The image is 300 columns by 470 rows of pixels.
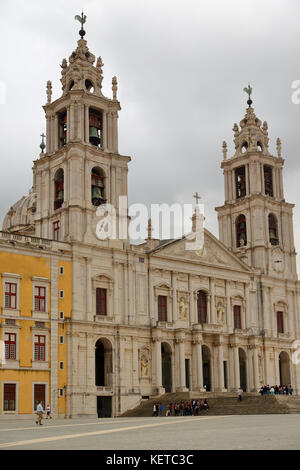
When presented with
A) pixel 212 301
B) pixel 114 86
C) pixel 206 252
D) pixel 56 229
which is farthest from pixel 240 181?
pixel 56 229

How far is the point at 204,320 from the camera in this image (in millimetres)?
57219

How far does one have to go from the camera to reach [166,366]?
5466 cm

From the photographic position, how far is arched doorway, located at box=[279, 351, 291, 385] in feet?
206

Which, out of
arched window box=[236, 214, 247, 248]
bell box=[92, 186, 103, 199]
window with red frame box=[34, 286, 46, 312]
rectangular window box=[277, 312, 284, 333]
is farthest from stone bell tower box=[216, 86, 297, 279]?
window with red frame box=[34, 286, 46, 312]

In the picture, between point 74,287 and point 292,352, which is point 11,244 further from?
point 292,352

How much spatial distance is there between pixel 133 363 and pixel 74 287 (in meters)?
7.45

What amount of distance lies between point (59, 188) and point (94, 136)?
491 centimetres

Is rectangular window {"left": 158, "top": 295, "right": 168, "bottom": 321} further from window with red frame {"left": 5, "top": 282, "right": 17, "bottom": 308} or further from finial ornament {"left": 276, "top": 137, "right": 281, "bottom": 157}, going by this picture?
finial ornament {"left": 276, "top": 137, "right": 281, "bottom": 157}

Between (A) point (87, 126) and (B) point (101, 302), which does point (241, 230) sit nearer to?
(A) point (87, 126)

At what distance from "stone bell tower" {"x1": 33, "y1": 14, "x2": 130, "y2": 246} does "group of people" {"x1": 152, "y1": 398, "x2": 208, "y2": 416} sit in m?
12.8

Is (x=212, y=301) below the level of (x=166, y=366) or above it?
above

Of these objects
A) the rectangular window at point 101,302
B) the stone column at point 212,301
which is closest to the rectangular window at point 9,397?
the rectangular window at point 101,302

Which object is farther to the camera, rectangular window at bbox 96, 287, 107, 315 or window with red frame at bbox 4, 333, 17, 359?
rectangular window at bbox 96, 287, 107, 315

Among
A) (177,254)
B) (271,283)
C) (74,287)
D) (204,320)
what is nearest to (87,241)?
(74,287)
